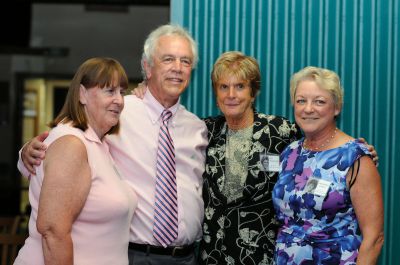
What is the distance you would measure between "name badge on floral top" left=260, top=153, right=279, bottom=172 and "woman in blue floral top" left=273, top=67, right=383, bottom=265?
116 millimetres

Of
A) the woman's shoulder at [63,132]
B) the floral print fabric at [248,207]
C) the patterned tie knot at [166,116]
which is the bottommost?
the floral print fabric at [248,207]

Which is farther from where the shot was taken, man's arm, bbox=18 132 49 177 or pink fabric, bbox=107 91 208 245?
pink fabric, bbox=107 91 208 245

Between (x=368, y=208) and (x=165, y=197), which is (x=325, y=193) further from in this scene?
(x=165, y=197)

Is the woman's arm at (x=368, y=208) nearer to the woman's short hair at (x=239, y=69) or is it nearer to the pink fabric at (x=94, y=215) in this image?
the woman's short hair at (x=239, y=69)

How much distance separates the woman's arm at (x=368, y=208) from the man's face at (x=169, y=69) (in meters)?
0.90

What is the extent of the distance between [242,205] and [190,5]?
114cm

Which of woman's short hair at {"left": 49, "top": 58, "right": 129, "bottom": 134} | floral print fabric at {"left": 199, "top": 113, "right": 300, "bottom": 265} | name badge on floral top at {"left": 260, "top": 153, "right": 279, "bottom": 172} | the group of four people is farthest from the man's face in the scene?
woman's short hair at {"left": 49, "top": 58, "right": 129, "bottom": 134}

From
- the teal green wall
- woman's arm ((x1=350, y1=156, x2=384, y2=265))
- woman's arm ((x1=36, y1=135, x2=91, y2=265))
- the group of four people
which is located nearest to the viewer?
woman's arm ((x1=36, y1=135, x2=91, y2=265))

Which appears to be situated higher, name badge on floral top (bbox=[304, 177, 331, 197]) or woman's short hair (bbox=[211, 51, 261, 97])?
woman's short hair (bbox=[211, 51, 261, 97])

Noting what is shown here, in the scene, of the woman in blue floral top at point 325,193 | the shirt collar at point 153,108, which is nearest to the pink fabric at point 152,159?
the shirt collar at point 153,108

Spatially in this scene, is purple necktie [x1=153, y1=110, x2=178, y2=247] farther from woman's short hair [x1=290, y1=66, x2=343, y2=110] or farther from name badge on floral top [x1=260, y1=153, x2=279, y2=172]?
woman's short hair [x1=290, y1=66, x2=343, y2=110]

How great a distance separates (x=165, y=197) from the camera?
270cm

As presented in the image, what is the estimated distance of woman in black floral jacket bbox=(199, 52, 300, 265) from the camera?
107 inches

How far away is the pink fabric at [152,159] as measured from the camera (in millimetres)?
2680
